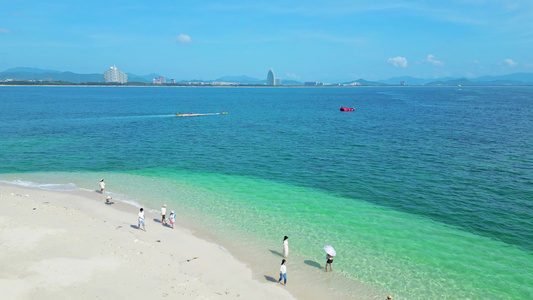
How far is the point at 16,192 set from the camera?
114 ft

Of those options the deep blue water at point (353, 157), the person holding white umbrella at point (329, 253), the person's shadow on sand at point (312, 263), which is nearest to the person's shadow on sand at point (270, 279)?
the person's shadow on sand at point (312, 263)

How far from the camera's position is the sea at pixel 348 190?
22.5m

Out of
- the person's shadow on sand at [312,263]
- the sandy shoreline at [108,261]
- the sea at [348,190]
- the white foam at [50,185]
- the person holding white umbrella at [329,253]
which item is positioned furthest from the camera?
the white foam at [50,185]

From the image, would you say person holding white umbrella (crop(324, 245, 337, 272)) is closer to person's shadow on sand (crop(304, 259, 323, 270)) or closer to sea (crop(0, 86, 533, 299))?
person's shadow on sand (crop(304, 259, 323, 270))

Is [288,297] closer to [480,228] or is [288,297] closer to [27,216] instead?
[480,228]

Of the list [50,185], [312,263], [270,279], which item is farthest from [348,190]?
[50,185]

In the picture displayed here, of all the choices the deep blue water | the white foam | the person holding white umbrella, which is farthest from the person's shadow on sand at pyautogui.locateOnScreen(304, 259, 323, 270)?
the white foam

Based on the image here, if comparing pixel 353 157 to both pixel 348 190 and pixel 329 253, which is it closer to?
pixel 348 190

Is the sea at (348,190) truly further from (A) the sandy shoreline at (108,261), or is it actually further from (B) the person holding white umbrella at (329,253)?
(A) the sandy shoreline at (108,261)

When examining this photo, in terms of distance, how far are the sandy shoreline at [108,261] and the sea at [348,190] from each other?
3.09 meters

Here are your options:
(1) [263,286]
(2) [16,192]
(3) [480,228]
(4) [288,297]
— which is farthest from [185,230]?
(3) [480,228]

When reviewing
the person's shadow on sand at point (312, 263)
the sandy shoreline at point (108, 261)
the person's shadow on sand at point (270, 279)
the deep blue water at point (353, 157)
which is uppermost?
the deep blue water at point (353, 157)

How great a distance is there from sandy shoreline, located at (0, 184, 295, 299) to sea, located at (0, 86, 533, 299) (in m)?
3.09

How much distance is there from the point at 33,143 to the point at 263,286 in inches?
2379
